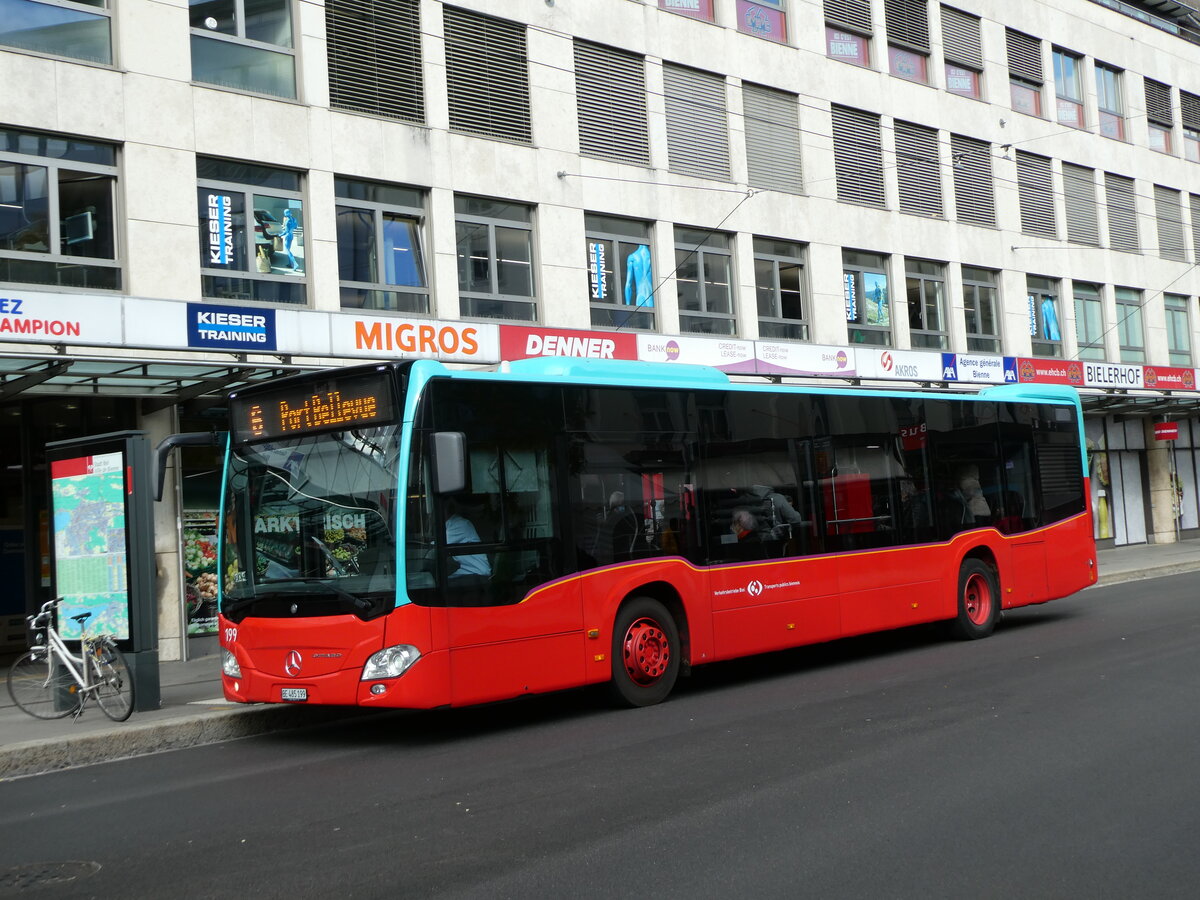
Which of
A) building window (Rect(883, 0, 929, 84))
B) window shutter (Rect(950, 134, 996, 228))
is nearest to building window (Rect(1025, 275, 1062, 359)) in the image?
window shutter (Rect(950, 134, 996, 228))

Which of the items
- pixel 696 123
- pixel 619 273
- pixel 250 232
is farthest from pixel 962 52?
pixel 250 232

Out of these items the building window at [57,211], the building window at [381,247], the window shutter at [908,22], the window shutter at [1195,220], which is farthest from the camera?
the window shutter at [1195,220]

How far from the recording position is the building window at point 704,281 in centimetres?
2203

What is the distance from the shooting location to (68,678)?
1074 centimetres

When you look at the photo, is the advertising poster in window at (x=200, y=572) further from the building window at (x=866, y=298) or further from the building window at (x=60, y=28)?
the building window at (x=866, y=298)

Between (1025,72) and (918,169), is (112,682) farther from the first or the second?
Answer: (1025,72)

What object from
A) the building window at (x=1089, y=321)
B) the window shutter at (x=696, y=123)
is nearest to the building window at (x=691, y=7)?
the window shutter at (x=696, y=123)

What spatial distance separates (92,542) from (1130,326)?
2910 cm

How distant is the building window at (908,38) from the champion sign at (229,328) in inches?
652

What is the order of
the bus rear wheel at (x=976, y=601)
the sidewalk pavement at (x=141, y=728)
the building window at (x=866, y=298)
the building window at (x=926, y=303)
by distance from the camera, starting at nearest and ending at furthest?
the sidewalk pavement at (x=141, y=728) → the bus rear wheel at (x=976, y=601) → the building window at (x=866, y=298) → the building window at (x=926, y=303)

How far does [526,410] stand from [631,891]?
5184 mm

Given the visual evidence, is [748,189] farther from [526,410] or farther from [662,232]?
[526,410]

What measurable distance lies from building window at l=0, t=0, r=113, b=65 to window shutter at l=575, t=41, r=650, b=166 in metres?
7.71

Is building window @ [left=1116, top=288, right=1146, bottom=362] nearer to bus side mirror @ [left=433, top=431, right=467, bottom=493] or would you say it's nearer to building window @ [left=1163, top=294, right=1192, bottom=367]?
building window @ [left=1163, top=294, right=1192, bottom=367]
